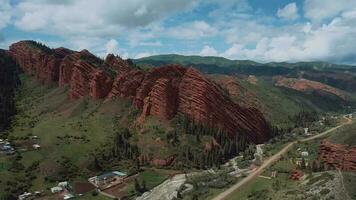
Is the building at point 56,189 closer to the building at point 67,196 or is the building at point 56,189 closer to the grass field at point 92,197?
the building at point 67,196

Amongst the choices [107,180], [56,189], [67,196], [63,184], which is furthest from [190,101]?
[67,196]

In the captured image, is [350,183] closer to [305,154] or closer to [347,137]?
[347,137]

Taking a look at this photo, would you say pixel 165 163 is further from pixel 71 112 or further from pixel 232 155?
pixel 71 112

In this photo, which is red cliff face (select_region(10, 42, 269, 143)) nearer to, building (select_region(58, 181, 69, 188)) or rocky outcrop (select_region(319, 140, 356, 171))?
building (select_region(58, 181, 69, 188))

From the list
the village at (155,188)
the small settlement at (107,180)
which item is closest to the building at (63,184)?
the village at (155,188)

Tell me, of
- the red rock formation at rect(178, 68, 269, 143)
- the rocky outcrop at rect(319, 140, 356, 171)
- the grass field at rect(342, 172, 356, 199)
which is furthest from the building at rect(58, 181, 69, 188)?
the grass field at rect(342, 172, 356, 199)
